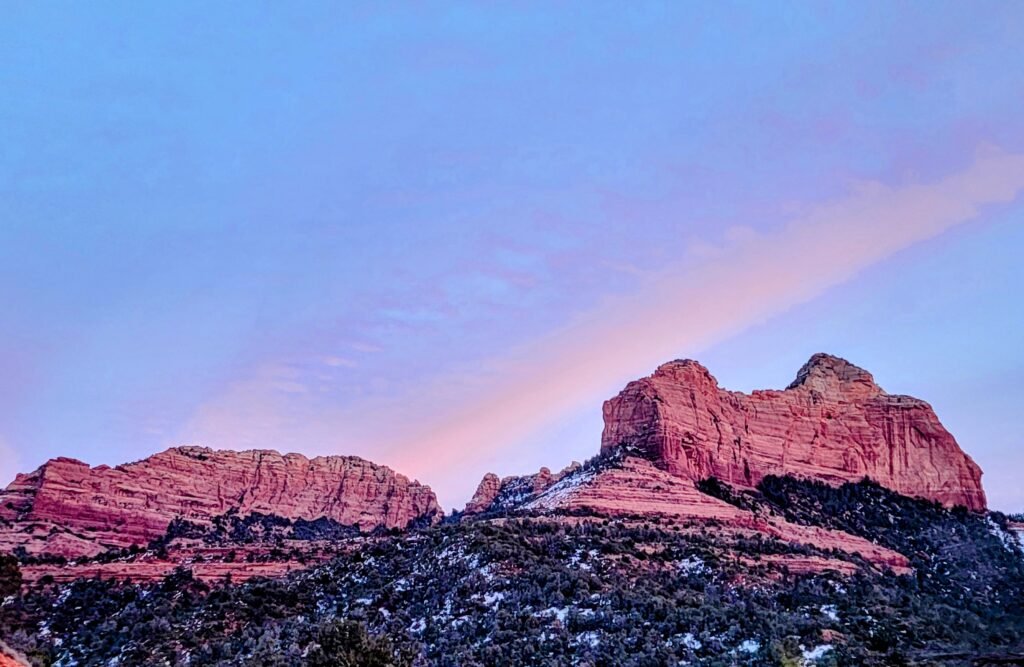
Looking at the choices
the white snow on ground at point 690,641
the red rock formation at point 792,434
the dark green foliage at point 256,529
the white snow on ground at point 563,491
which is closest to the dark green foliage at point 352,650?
the white snow on ground at point 690,641

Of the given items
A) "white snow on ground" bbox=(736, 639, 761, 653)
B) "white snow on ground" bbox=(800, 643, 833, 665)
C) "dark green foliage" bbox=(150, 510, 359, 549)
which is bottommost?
"white snow on ground" bbox=(800, 643, 833, 665)

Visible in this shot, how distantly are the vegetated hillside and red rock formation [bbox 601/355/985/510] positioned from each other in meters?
17.1

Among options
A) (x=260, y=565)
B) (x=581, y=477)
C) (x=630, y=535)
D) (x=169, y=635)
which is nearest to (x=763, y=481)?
(x=581, y=477)

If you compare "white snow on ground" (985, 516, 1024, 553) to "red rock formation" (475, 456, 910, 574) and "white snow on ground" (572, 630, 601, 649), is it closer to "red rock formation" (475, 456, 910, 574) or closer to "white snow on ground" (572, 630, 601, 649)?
"red rock formation" (475, 456, 910, 574)

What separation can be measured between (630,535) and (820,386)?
162 feet

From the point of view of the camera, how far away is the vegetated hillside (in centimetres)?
3125

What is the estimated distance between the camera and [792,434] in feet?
265

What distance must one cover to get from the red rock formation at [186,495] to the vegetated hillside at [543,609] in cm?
2372

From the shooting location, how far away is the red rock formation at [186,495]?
221 feet

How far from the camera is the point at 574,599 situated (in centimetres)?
3691

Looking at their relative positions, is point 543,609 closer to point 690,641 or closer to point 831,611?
point 690,641

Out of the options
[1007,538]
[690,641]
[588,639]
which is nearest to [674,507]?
[690,641]

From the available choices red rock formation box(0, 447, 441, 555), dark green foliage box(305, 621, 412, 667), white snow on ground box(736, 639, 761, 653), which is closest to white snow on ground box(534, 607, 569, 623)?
white snow on ground box(736, 639, 761, 653)

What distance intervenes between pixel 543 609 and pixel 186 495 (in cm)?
5745
